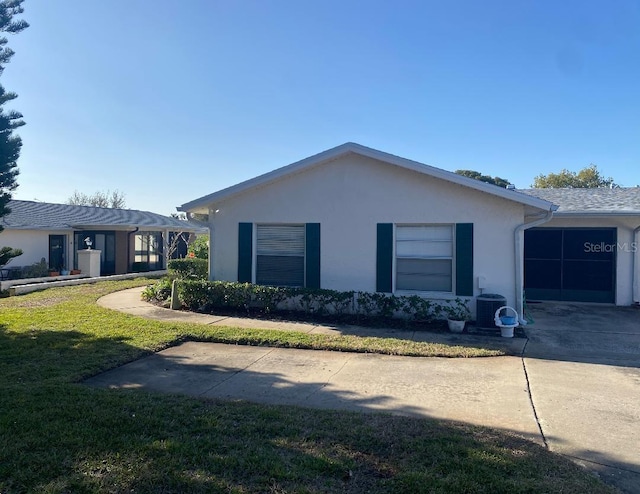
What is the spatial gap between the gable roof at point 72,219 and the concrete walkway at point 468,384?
16598mm

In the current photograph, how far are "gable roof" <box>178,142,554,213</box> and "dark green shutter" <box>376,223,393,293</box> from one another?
143 centimetres

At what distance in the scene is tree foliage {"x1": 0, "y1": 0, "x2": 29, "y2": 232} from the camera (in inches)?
351

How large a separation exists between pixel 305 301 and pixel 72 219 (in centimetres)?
1801

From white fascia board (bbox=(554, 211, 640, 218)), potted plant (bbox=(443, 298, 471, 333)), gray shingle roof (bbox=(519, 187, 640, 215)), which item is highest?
gray shingle roof (bbox=(519, 187, 640, 215))

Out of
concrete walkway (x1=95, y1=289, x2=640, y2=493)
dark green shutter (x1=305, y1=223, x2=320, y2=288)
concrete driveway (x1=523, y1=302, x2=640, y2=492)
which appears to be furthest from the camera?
dark green shutter (x1=305, y1=223, x2=320, y2=288)

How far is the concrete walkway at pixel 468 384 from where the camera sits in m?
4.40

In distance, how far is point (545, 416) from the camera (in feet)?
15.7

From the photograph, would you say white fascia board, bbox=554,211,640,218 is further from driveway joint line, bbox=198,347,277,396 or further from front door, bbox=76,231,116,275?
front door, bbox=76,231,116,275

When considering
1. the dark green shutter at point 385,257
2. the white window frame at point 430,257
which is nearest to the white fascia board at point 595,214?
the white window frame at point 430,257

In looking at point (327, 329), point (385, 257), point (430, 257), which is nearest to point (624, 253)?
point (430, 257)

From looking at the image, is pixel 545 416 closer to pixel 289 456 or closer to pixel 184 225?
pixel 289 456

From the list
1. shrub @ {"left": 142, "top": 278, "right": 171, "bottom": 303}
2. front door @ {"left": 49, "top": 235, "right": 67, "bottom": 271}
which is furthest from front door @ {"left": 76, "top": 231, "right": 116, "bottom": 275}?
shrub @ {"left": 142, "top": 278, "right": 171, "bottom": 303}

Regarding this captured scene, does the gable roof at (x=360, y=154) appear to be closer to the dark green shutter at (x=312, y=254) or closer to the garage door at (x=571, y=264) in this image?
the dark green shutter at (x=312, y=254)

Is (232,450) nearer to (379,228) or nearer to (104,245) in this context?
(379,228)
